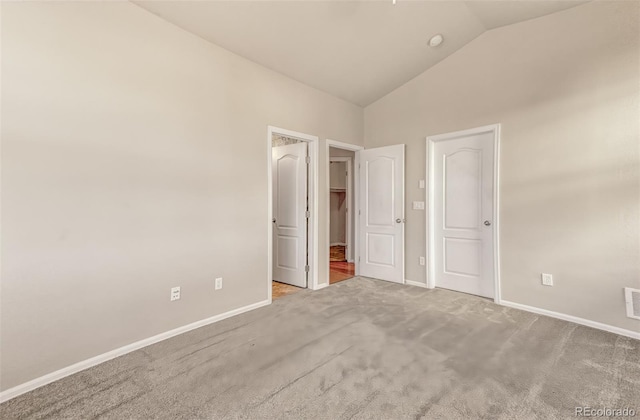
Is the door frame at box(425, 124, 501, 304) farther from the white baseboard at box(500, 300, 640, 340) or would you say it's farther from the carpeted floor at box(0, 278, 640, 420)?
the carpeted floor at box(0, 278, 640, 420)

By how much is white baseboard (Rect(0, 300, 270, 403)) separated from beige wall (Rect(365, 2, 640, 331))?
3.35 metres

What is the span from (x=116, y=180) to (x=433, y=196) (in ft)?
12.0

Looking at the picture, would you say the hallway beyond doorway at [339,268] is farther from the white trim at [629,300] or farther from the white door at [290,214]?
the white trim at [629,300]

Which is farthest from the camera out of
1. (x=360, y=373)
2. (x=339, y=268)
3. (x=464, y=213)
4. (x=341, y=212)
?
(x=341, y=212)

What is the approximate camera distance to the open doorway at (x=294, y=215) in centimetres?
394

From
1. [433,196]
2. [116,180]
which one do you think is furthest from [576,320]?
[116,180]

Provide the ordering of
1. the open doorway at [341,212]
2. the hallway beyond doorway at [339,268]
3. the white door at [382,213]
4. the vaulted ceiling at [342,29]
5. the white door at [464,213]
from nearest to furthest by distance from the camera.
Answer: the vaulted ceiling at [342,29] < the white door at [464,213] < the white door at [382,213] < the hallway beyond doorway at [339,268] < the open doorway at [341,212]

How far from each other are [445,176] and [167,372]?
12.3 ft

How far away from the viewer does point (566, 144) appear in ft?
9.48

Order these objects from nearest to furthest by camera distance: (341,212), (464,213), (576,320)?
(576,320)
(464,213)
(341,212)

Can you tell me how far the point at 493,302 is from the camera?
11.2 ft

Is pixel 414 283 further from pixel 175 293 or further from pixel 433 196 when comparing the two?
pixel 175 293

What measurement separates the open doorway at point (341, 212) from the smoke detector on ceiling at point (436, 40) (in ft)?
5.57

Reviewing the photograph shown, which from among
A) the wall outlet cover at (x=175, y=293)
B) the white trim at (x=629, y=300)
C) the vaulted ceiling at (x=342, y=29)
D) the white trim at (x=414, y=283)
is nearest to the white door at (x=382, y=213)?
the white trim at (x=414, y=283)
